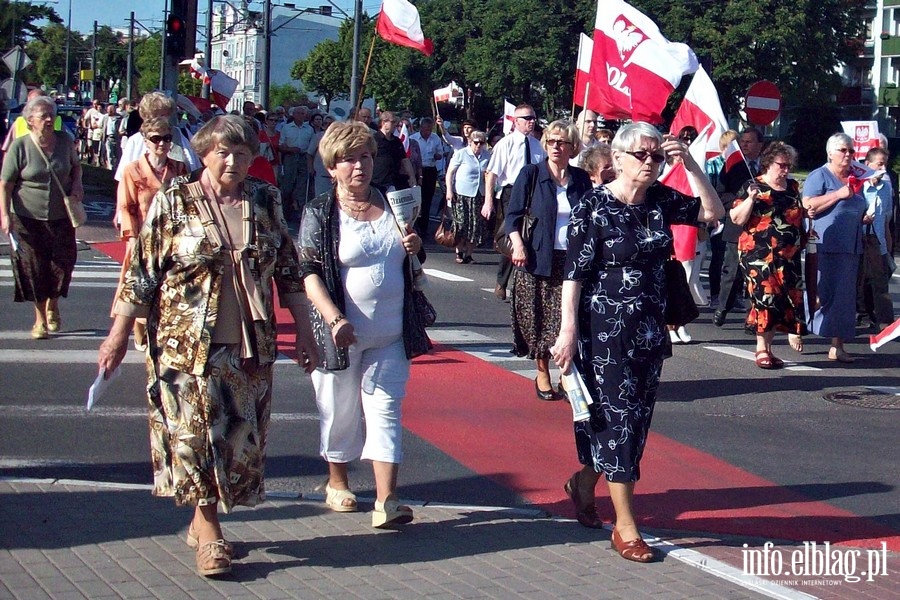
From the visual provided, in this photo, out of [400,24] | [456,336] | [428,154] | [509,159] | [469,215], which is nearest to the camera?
[456,336]

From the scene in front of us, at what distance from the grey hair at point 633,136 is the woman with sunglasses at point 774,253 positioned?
4741mm

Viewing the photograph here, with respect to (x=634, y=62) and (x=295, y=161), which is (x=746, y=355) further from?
(x=295, y=161)

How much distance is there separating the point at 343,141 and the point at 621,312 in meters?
1.36

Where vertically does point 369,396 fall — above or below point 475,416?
above

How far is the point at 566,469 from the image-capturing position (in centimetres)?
698

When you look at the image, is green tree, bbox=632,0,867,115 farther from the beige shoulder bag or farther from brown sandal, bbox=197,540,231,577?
brown sandal, bbox=197,540,231,577

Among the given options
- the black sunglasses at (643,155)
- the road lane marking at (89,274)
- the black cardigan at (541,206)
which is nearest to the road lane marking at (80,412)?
the black cardigan at (541,206)

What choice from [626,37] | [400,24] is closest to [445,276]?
[400,24]

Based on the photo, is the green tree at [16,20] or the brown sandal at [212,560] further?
the green tree at [16,20]

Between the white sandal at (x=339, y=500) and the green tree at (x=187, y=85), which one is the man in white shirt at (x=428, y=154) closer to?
the white sandal at (x=339, y=500)

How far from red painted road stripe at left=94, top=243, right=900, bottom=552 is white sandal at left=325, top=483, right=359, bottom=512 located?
0.98 meters

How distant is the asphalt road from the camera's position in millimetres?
6645

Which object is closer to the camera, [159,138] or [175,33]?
[159,138]

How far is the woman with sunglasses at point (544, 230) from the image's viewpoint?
8109 mm
